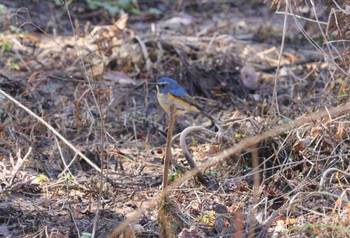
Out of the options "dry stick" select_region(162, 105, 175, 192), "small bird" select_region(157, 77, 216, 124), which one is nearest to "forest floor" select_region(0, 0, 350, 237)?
"dry stick" select_region(162, 105, 175, 192)

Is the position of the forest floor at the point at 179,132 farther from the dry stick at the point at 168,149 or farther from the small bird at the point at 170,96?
the small bird at the point at 170,96

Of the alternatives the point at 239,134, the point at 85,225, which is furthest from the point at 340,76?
the point at 85,225

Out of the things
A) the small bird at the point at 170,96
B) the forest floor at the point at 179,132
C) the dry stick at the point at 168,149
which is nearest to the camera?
the dry stick at the point at 168,149

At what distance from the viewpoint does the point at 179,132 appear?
6383 mm

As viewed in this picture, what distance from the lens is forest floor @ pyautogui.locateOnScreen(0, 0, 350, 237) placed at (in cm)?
448

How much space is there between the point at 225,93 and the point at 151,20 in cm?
282

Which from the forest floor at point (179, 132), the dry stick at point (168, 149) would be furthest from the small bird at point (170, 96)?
the forest floor at point (179, 132)

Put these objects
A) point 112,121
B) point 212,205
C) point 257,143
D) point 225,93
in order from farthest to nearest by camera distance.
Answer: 1. point 225,93
2. point 112,121
3. point 257,143
4. point 212,205

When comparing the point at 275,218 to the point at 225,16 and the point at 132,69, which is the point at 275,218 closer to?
the point at 132,69

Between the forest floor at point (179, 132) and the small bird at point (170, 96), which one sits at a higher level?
the small bird at point (170, 96)

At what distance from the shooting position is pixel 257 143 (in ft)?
17.1

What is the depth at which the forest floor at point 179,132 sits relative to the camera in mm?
4477

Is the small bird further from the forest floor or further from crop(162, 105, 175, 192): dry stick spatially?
the forest floor

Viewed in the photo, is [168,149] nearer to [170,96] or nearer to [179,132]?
[170,96]
